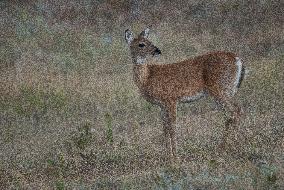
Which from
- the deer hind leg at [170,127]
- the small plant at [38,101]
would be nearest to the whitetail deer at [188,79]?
the deer hind leg at [170,127]

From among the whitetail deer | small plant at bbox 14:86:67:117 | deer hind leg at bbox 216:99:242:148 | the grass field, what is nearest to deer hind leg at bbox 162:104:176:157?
the whitetail deer

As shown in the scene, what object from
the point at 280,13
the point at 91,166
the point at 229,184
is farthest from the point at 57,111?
the point at 280,13

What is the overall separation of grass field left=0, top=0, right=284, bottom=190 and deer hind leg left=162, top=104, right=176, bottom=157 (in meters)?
0.24

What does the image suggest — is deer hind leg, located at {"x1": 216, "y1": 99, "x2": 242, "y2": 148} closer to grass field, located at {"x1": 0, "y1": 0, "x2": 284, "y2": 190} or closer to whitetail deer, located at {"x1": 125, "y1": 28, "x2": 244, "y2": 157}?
whitetail deer, located at {"x1": 125, "y1": 28, "x2": 244, "y2": 157}

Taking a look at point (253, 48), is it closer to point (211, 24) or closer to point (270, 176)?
point (211, 24)

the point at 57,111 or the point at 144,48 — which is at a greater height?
the point at 144,48

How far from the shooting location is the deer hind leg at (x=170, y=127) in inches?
508

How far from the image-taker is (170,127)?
43.3 ft

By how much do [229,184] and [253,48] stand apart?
11.6 metres

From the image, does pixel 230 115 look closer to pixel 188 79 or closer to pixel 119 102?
pixel 188 79

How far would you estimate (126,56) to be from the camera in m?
22.3

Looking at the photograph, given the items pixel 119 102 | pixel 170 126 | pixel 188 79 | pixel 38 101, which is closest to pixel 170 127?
pixel 170 126

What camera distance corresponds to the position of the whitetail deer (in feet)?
44.2

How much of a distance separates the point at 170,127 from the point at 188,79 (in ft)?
3.18
